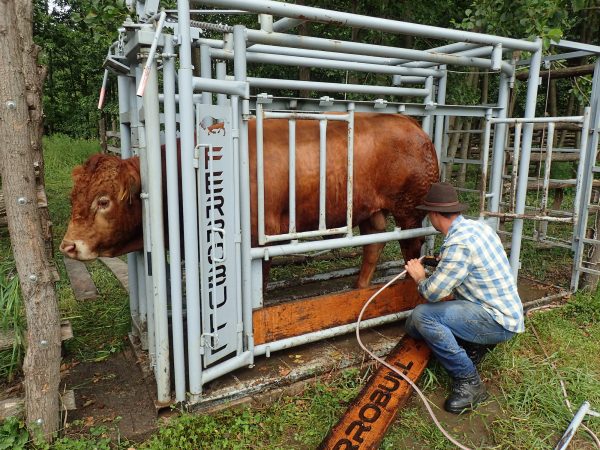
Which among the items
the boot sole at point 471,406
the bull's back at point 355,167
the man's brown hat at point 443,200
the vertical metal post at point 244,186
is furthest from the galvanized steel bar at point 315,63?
the boot sole at point 471,406

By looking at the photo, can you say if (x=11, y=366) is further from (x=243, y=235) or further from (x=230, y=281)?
(x=243, y=235)

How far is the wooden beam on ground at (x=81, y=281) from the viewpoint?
532 centimetres

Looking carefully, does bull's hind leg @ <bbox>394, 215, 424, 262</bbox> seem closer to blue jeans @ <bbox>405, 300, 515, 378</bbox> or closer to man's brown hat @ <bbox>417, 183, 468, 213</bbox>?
man's brown hat @ <bbox>417, 183, 468, 213</bbox>

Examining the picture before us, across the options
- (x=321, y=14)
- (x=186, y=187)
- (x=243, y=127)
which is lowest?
(x=186, y=187)

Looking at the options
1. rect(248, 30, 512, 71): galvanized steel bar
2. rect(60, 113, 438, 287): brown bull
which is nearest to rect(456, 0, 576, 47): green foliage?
rect(248, 30, 512, 71): galvanized steel bar

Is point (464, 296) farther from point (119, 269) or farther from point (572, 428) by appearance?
point (119, 269)

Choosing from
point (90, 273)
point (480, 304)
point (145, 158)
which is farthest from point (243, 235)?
point (90, 273)

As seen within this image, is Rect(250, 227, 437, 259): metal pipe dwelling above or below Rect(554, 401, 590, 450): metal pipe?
above

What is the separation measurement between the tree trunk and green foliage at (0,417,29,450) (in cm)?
7

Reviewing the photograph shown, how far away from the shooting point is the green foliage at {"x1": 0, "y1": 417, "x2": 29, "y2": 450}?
9.16 feet

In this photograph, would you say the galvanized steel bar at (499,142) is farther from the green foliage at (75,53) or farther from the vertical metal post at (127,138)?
the green foliage at (75,53)

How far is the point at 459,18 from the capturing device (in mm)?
10883

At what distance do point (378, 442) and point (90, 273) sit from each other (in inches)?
175

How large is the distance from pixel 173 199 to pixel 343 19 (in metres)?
1.71
